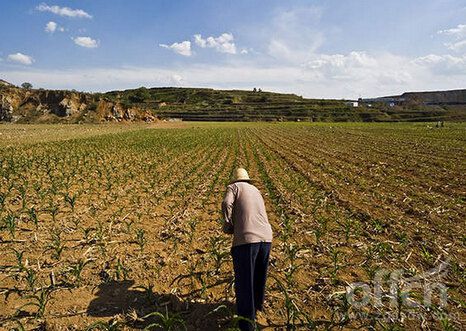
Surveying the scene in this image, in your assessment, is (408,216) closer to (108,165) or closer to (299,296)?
(299,296)

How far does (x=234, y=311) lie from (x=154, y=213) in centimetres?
510

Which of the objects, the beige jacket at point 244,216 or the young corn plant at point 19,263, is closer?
the beige jacket at point 244,216

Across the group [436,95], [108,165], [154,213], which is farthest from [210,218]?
[436,95]

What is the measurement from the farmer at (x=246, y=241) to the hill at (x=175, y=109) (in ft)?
243

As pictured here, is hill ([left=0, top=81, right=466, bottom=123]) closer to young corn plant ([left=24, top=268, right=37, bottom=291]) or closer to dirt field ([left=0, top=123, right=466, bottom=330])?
dirt field ([left=0, top=123, right=466, bottom=330])

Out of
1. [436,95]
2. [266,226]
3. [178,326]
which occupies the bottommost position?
[178,326]

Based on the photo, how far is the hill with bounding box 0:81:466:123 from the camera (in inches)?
2884

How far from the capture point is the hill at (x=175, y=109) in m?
73.2

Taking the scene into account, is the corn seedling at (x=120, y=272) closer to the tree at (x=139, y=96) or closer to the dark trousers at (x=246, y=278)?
the dark trousers at (x=246, y=278)

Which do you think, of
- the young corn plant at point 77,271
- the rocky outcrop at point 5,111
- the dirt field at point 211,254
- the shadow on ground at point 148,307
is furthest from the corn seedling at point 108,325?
the rocky outcrop at point 5,111

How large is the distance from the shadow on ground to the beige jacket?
47.7 inches


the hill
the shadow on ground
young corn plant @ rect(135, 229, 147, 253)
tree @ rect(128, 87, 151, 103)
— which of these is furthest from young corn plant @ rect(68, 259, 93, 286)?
tree @ rect(128, 87, 151, 103)

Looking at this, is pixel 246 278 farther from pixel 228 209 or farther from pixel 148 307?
pixel 148 307

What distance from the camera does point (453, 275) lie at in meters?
5.96
